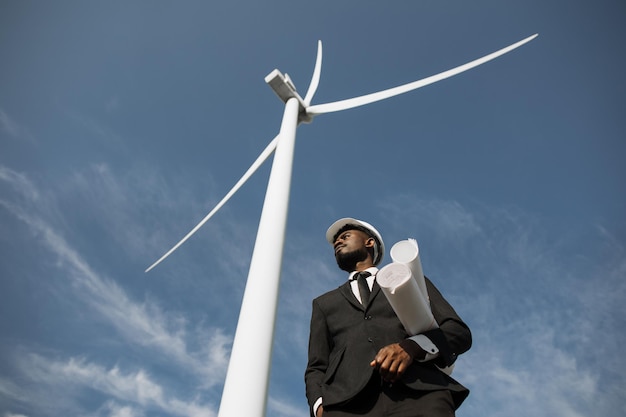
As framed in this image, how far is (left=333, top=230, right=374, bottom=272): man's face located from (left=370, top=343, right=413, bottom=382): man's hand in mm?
1861

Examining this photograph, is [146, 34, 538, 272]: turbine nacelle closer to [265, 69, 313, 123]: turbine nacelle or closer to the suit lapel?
[265, 69, 313, 123]: turbine nacelle

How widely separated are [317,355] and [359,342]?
0.63 metres

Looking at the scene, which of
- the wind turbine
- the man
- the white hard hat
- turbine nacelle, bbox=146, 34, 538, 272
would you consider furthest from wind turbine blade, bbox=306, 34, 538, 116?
the man

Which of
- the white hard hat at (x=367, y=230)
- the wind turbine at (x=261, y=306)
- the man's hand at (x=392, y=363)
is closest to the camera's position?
the wind turbine at (x=261, y=306)

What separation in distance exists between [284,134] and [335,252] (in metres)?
2.49

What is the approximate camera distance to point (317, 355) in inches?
173

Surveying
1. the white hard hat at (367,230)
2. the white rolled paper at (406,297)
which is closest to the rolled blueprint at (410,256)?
the white rolled paper at (406,297)

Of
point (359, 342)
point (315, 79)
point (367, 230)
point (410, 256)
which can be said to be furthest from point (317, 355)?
point (315, 79)

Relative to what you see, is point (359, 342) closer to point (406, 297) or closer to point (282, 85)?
point (406, 297)

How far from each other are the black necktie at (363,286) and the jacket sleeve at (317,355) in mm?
552

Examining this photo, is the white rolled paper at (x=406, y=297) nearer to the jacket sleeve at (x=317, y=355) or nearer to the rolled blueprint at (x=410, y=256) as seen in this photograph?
the rolled blueprint at (x=410, y=256)

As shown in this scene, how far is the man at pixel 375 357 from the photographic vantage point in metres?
3.36

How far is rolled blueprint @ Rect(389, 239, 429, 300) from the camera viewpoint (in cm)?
378

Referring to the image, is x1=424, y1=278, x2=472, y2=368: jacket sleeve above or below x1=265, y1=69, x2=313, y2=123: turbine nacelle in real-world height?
below
